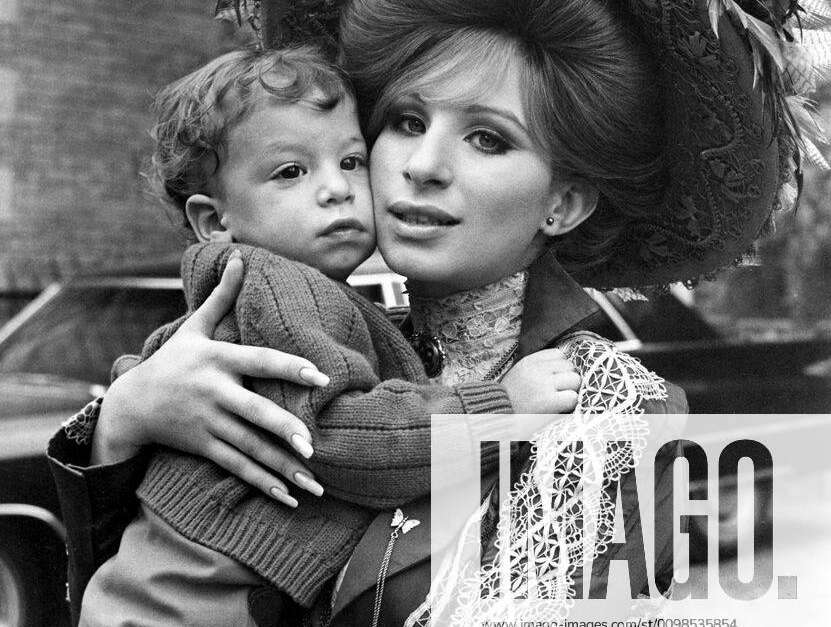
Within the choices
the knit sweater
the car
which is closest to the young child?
the knit sweater

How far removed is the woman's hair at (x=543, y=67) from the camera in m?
1.63

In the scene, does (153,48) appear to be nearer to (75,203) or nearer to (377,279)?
(75,203)

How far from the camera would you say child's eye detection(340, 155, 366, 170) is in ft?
5.50

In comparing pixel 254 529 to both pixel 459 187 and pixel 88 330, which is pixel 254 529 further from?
pixel 88 330

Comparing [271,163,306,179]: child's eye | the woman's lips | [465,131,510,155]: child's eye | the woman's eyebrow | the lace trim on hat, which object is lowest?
the lace trim on hat

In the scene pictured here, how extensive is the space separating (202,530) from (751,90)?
1.02m

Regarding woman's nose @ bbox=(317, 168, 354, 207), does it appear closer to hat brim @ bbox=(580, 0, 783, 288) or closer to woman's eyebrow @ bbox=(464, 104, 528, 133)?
woman's eyebrow @ bbox=(464, 104, 528, 133)

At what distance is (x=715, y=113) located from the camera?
66.2 inches

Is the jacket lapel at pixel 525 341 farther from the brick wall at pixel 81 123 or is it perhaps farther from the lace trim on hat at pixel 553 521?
the brick wall at pixel 81 123

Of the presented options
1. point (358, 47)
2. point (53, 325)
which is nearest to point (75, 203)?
point (53, 325)

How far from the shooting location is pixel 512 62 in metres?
1.64

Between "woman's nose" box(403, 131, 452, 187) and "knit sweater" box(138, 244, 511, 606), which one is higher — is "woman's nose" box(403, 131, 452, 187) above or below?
above

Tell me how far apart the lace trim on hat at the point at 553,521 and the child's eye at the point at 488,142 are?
405mm

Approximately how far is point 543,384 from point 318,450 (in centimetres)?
33
